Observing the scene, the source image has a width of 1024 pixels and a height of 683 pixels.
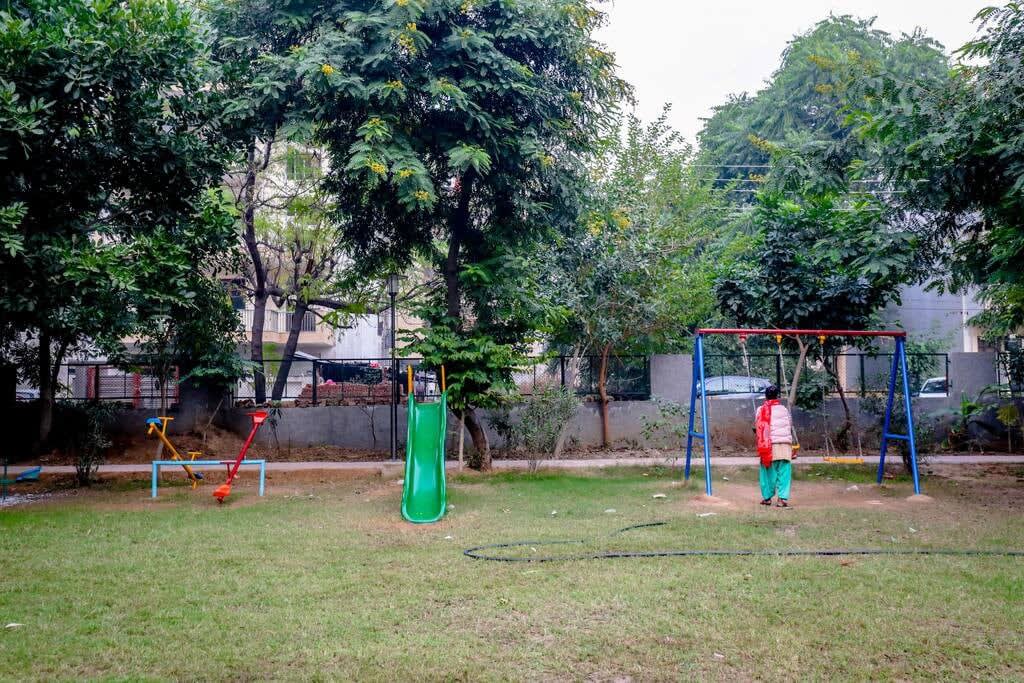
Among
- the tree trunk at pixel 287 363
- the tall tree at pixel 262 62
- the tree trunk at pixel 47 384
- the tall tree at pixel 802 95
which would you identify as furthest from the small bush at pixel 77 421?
the tall tree at pixel 802 95

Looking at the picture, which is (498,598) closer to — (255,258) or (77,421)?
(77,421)

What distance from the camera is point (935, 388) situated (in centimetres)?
1783

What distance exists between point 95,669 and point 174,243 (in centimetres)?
742

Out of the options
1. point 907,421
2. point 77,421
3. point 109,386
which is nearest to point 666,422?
point 907,421

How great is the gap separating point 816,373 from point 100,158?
1305cm

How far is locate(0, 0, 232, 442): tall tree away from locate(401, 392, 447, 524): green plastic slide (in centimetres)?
351

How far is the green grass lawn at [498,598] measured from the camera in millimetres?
4977

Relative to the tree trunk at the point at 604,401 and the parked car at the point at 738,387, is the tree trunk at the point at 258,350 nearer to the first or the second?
the tree trunk at the point at 604,401

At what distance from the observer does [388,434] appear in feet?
55.2

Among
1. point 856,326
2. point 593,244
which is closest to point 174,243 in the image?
point 593,244

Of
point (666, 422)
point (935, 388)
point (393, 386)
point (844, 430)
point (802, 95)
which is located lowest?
point (844, 430)

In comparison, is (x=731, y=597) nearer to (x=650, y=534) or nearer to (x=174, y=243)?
(x=650, y=534)

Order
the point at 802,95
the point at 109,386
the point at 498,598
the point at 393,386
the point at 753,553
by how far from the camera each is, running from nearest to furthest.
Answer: the point at 498,598 → the point at 753,553 → the point at 393,386 → the point at 109,386 → the point at 802,95

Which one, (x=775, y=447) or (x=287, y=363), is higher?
(x=287, y=363)
